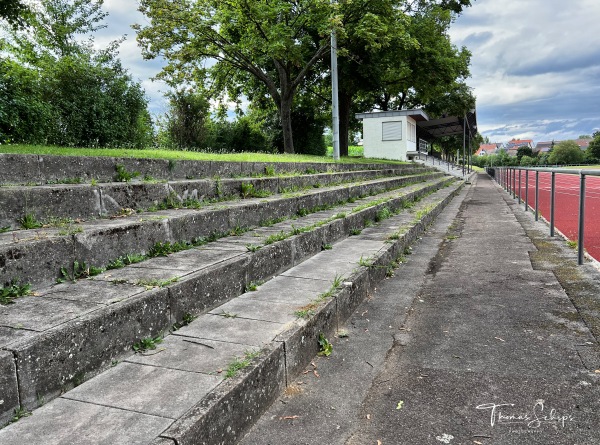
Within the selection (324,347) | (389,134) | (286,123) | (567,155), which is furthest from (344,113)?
(567,155)

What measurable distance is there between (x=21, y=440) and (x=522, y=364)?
104 inches

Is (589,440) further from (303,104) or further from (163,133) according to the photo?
(303,104)

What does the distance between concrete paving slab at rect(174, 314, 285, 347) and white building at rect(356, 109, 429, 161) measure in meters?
Answer: 29.2

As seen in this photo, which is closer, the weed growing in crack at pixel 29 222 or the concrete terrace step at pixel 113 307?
the concrete terrace step at pixel 113 307

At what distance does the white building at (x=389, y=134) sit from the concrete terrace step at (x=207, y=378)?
28627mm

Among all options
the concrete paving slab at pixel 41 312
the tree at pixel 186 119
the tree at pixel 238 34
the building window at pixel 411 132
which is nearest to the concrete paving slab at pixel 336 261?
the concrete paving slab at pixel 41 312

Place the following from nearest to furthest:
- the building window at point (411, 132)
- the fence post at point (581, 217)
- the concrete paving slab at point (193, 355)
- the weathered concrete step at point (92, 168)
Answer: the concrete paving slab at point (193, 355) → the weathered concrete step at point (92, 168) → the fence post at point (581, 217) → the building window at point (411, 132)

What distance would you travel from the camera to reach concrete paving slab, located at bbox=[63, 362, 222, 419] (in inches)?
74.4

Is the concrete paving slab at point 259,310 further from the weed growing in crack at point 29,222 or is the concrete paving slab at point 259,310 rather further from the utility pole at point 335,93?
the utility pole at point 335,93

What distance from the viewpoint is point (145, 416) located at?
1816 mm

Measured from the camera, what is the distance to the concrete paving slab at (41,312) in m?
2.07

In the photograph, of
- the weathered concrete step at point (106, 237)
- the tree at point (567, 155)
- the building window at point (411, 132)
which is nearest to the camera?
the weathered concrete step at point (106, 237)

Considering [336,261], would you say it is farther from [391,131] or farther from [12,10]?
[391,131]

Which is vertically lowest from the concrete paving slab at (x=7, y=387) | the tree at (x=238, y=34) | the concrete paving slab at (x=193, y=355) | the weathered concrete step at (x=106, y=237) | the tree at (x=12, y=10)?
the concrete paving slab at (x=193, y=355)
